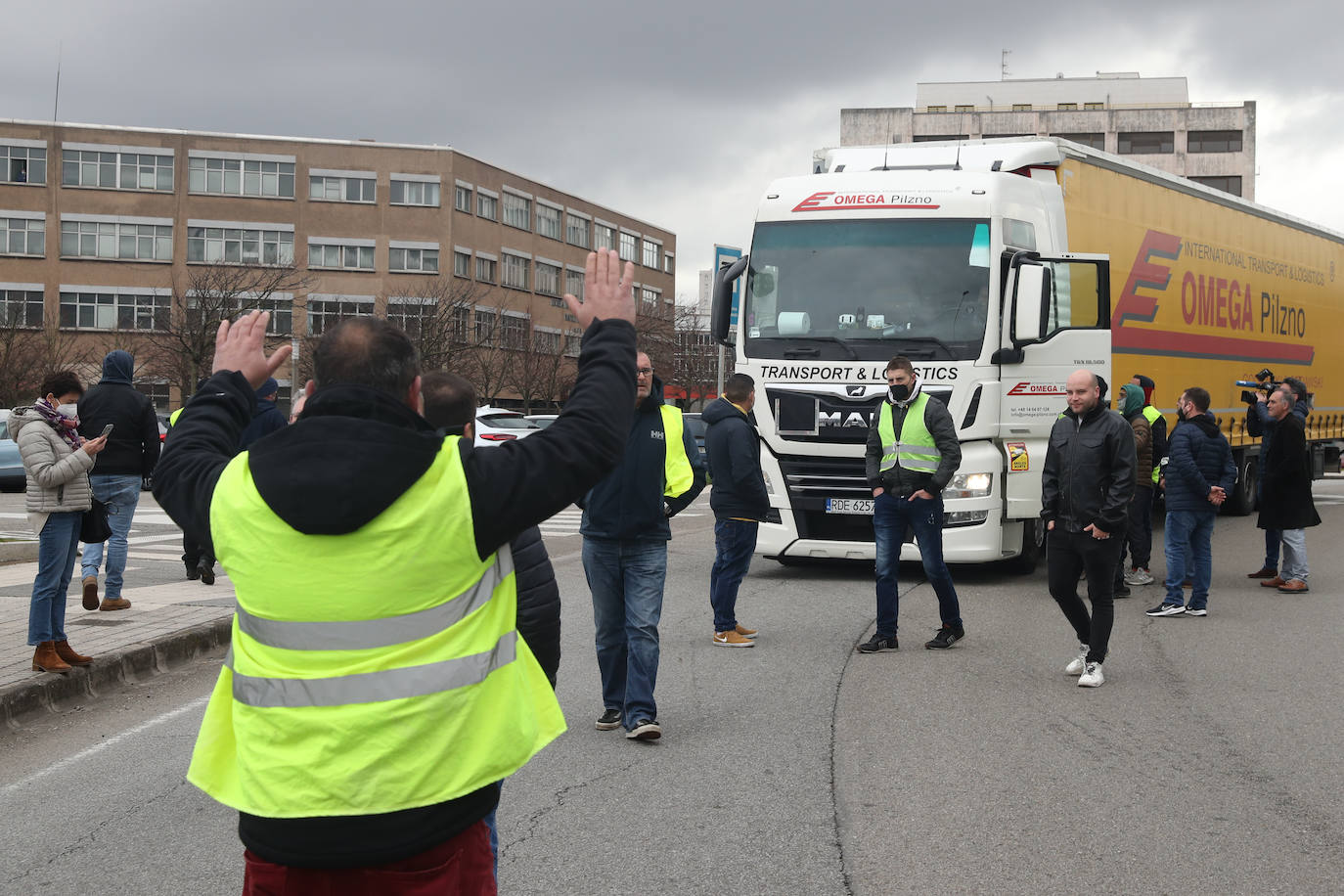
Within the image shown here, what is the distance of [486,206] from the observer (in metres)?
70.2

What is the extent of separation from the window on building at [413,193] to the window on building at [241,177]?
4750 mm

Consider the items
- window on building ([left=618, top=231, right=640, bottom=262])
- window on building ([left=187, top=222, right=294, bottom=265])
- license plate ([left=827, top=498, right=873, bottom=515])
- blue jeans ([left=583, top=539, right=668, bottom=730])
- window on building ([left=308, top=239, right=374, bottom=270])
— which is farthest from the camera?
window on building ([left=618, top=231, right=640, bottom=262])

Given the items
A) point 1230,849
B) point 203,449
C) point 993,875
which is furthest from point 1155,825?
point 203,449

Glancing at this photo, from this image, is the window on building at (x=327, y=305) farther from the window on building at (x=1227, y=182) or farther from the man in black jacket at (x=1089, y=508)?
the man in black jacket at (x=1089, y=508)

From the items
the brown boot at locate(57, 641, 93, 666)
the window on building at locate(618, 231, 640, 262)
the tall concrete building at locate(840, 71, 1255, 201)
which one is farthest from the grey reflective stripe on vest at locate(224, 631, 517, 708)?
the window on building at locate(618, 231, 640, 262)

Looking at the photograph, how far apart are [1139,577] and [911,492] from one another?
489 centimetres

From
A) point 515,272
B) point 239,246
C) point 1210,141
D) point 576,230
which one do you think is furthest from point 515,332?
point 1210,141

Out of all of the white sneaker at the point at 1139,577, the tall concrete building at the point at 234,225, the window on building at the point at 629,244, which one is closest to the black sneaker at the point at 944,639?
the white sneaker at the point at 1139,577

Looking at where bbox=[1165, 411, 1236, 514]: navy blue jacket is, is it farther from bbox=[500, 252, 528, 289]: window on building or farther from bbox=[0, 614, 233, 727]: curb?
bbox=[500, 252, 528, 289]: window on building

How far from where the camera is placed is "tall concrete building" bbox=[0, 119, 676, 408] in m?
62.2

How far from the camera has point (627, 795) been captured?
5527 mm

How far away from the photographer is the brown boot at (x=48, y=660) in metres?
7.55

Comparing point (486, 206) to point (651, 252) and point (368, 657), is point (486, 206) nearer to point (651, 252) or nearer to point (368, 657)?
point (651, 252)

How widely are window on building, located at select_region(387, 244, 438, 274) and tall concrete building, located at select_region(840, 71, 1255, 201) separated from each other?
98.0 feet
